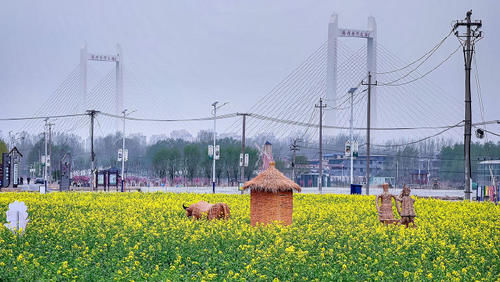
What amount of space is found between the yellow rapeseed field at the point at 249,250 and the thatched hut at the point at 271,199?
33.6 inches

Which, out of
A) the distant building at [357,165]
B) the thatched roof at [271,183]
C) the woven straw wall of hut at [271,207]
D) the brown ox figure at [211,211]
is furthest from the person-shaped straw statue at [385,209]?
the distant building at [357,165]

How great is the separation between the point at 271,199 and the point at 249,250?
4991 mm

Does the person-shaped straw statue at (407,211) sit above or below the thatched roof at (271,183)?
below

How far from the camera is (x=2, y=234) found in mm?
15086

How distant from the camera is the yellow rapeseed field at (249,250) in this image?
10734mm

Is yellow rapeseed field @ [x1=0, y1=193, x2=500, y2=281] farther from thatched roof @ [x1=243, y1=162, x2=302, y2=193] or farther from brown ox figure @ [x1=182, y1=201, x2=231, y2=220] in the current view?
thatched roof @ [x1=243, y1=162, x2=302, y2=193]

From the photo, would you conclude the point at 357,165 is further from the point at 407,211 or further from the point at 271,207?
the point at 271,207

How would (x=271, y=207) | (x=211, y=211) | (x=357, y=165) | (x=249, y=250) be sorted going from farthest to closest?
(x=357, y=165) → (x=211, y=211) → (x=271, y=207) → (x=249, y=250)

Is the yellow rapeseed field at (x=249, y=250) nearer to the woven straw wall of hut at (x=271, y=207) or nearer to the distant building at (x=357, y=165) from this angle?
the woven straw wall of hut at (x=271, y=207)

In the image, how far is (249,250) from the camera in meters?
13.1

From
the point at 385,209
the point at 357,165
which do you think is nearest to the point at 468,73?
the point at 385,209

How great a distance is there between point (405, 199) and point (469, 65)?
11710mm

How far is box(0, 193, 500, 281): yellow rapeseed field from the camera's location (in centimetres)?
1073

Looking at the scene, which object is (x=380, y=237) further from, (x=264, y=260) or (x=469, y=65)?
(x=469, y=65)
